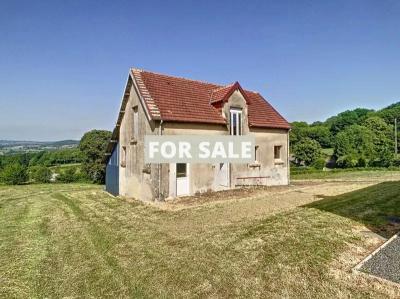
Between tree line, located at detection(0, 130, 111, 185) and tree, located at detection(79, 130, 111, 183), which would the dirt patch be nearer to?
tree line, located at detection(0, 130, 111, 185)

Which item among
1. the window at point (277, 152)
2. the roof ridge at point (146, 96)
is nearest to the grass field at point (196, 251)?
the roof ridge at point (146, 96)

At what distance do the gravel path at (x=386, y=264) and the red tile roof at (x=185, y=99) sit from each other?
1074 centimetres

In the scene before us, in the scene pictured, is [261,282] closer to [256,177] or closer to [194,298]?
[194,298]

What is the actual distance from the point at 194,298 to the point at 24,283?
3.64 m

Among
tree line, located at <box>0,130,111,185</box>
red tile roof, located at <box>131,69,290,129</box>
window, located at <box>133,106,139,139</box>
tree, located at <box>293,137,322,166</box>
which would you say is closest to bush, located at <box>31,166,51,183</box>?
tree line, located at <box>0,130,111,185</box>

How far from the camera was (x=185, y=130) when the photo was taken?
1559cm

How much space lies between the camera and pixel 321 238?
797cm

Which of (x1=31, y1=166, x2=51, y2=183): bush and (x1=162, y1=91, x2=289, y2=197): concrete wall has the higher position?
(x1=162, y1=91, x2=289, y2=197): concrete wall

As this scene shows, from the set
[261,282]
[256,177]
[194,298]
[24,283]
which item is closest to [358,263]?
[261,282]

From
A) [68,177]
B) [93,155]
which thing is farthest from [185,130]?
[68,177]

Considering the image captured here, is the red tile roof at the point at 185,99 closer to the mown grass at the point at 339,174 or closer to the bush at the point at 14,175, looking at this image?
the mown grass at the point at 339,174

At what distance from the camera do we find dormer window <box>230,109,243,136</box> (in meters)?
17.8

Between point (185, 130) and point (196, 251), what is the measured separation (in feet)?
29.3

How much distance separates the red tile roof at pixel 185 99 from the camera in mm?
15438
